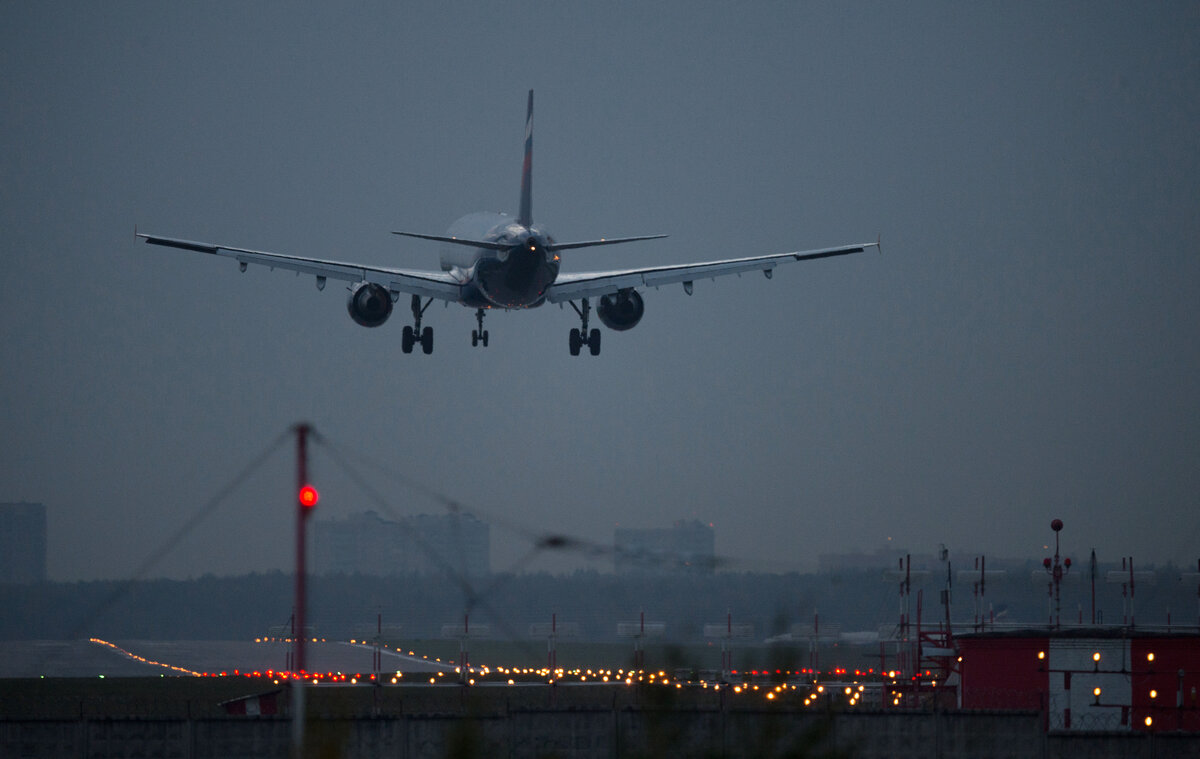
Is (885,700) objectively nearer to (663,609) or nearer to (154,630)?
(663,609)

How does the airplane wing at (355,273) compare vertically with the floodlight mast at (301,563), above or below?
above

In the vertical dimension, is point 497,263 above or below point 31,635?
above

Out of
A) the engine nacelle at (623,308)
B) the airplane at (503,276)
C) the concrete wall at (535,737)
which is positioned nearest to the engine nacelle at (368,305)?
Result: the airplane at (503,276)

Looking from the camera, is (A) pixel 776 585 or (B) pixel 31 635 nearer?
(A) pixel 776 585

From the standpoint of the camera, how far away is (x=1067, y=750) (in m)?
47.4

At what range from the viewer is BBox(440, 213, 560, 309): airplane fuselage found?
76188 mm

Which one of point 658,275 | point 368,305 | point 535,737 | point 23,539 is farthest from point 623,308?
point 23,539

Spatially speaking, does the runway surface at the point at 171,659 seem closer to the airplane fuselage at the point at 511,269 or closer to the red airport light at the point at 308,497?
the airplane fuselage at the point at 511,269

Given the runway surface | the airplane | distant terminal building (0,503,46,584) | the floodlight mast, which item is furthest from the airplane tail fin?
distant terminal building (0,503,46,584)

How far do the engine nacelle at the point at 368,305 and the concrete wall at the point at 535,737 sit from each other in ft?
118

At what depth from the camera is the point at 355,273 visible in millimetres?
82125

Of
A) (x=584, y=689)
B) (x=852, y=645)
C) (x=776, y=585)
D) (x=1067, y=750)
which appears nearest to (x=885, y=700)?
(x=1067, y=750)

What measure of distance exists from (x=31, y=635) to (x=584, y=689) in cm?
8482

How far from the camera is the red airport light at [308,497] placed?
31.8 m
